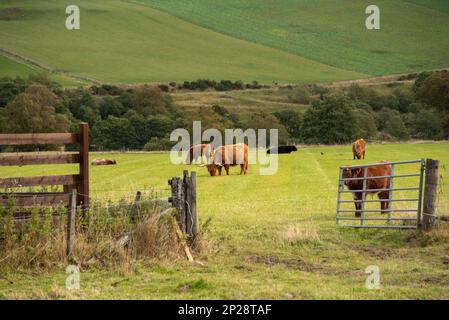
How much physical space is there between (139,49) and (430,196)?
140116mm

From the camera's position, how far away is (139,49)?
152m

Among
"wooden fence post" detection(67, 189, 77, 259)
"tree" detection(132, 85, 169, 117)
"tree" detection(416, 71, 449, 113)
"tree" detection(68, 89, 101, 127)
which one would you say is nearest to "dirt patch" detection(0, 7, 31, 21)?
"tree" detection(68, 89, 101, 127)

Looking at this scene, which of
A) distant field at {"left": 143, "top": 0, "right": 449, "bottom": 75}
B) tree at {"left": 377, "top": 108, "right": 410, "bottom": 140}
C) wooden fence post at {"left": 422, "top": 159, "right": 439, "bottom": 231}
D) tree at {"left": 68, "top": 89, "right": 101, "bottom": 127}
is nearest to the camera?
wooden fence post at {"left": 422, "top": 159, "right": 439, "bottom": 231}

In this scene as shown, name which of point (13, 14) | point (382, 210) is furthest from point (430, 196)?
point (13, 14)

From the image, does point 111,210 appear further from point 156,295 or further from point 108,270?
point 156,295

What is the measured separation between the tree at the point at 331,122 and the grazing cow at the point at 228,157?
179 ft

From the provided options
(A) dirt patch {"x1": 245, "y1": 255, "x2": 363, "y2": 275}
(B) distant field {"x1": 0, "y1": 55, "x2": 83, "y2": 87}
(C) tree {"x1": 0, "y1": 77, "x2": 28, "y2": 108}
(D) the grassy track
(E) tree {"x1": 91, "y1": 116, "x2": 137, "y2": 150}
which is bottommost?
(A) dirt patch {"x1": 245, "y1": 255, "x2": 363, "y2": 275}

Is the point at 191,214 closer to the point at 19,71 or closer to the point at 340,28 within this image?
the point at 19,71

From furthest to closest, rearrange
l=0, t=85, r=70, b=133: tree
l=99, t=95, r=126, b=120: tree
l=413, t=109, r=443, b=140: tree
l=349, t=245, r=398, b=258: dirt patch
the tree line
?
l=99, t=95, r=126, b=120: tree, l=413, t=109, r=443, b=140: tree, the tree line, l=0, t=85, r=70, b=133: tree, l=349, t=245, r=398, b=258: dirt patch

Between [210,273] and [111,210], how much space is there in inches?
98.4

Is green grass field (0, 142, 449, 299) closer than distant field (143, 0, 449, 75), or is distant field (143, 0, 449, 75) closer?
green grass field (0, 142, 449, 299)

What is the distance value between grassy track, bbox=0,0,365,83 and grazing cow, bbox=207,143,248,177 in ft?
324

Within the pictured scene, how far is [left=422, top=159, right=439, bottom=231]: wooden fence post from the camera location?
15.4 m

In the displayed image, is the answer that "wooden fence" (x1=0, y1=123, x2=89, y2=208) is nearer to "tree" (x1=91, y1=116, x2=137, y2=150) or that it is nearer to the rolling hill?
"tree" (x1=91, y1=116, x2=137, y2=150)
